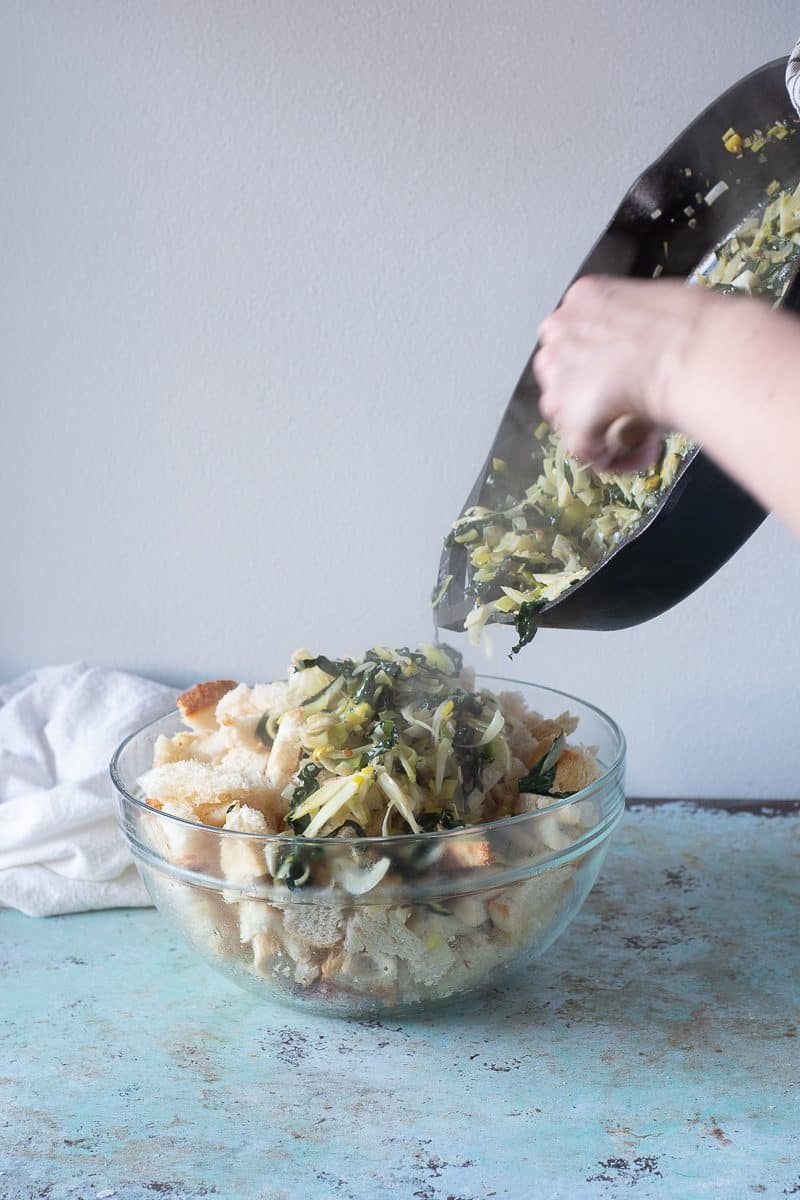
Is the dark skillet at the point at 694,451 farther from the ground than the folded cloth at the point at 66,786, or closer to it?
farther from the ground

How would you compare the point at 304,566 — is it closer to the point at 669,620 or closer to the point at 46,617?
the point at 46,617

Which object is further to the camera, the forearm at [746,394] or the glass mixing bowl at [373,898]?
the glass mixing bowl at [373,898]

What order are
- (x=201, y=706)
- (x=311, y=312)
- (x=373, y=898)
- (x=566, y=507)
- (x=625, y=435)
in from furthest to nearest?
(x=311, y=312), (x=201, y=706), (x=566, y=507), (x=373, y=898), (x=625, y=435)

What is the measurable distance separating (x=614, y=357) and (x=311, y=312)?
81 cm

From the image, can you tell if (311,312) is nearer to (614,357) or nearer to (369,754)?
(369,754)

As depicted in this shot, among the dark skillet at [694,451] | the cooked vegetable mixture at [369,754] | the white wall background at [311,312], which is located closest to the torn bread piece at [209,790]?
the cooked vegetable mixture at [369,754]

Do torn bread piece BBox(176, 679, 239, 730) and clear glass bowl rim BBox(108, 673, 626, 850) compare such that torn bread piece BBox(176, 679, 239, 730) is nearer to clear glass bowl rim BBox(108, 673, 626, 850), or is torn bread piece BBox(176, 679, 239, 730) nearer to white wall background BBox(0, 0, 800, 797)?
clear glass bowl rim BBox(108, 673, 626, 850)

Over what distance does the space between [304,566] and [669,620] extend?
49 cm

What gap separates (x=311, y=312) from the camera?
148 centimetres

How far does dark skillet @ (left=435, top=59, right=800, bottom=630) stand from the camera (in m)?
0.85

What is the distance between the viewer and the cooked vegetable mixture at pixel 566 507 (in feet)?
3.19

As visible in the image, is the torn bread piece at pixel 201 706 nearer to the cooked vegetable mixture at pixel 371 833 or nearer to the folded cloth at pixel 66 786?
the cooked vegetable mixture at pixel 371 833

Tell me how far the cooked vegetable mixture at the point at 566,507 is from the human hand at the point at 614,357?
0.20m

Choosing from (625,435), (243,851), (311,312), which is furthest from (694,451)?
(311,312)
